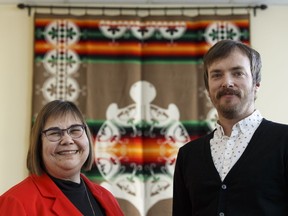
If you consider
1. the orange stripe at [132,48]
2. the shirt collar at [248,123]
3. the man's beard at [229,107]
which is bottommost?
the shirt collar at [248,123]

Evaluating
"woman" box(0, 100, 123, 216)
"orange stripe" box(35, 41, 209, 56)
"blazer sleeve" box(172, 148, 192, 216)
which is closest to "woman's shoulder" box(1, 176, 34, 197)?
"woman" box(0, 100, 123, 216)

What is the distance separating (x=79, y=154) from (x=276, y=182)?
78 centimetres

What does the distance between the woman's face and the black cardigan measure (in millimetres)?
497

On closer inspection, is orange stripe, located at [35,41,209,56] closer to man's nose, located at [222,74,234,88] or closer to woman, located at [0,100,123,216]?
woman, located at [0,100,123,216]

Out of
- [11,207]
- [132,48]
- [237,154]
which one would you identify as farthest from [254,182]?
[132,48]

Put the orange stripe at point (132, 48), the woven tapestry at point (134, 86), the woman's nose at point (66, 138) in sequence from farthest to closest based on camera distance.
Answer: the orange stripe at point (132, 48) → the woven tapestry at point (134, 86) → the woman's nose at point (66, 138)

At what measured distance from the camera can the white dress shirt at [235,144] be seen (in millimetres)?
1486

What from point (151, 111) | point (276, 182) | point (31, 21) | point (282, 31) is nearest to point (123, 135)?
point (151, 111)

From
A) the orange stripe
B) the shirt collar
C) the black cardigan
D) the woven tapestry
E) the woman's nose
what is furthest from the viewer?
the orange stripe

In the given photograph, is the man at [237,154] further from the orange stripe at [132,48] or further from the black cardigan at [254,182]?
the orange stripe at [132,48]

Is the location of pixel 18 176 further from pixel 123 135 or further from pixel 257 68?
pixel 257 68

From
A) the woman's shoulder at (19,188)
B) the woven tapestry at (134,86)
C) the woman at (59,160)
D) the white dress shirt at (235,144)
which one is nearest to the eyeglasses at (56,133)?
the woman at (59,160)

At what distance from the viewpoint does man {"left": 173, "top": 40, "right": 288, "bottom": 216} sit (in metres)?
1.40

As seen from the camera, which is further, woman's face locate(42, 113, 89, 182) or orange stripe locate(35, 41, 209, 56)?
orange stripe locate(35, 41, 209, 56)
